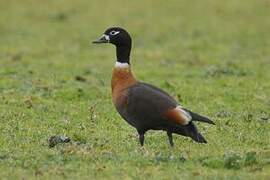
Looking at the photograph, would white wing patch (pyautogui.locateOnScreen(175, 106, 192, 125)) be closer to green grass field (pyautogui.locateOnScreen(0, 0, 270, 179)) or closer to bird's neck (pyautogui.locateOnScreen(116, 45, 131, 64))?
green grass field (pyautogui.locateOnScreen(0, 0, 270, 179))

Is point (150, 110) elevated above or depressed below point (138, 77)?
above

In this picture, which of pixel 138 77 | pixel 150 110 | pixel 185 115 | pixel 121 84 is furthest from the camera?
pixel 138 77

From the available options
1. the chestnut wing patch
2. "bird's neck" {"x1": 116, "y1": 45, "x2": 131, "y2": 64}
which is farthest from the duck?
"bird's neck" {"x1": 116, "y1": 45, "x2": 131, "y2": 64}

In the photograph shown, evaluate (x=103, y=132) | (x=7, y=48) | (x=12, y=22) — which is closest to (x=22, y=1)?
(x=12, y=22)

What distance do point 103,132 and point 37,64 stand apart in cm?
869

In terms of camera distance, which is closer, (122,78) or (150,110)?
(150,110)

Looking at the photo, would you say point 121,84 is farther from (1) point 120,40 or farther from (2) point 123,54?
(1) point 120,40

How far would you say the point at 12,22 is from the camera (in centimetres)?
2825

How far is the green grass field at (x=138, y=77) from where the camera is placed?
384 inches

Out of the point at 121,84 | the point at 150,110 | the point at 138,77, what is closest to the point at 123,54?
the point at 121,84

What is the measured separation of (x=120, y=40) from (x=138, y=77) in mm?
7734

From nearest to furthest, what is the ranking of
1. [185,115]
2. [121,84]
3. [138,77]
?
[185,115] < [121,84] < [138,77]

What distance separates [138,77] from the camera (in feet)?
62.8

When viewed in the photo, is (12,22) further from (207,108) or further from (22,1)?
(207,108)
